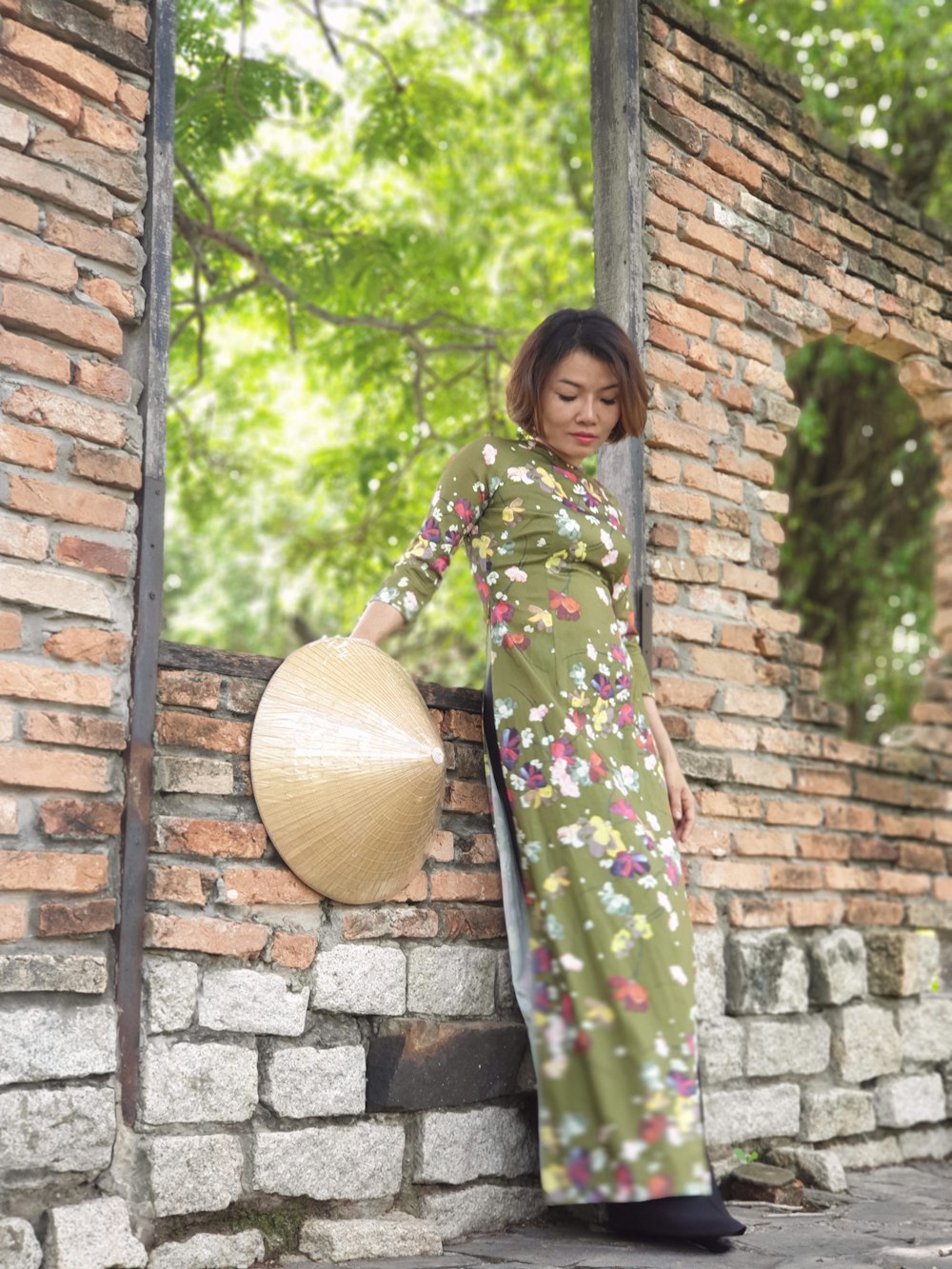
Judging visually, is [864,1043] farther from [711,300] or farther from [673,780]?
[711,300]

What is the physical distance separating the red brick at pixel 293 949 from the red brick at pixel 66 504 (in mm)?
877

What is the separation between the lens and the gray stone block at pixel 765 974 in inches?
140

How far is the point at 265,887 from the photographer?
2623 mm

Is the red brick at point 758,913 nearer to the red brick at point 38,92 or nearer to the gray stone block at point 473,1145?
the gray stone block at point 473,1145

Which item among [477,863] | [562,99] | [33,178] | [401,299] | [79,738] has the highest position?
[562,99]

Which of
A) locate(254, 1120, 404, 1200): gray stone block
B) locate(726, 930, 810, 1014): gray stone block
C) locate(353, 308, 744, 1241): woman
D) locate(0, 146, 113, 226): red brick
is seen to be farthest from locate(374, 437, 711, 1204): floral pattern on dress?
locate(0, 146, 113, 226): red brick

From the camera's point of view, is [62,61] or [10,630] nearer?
[10,630]

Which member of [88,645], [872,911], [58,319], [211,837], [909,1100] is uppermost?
[58,319]

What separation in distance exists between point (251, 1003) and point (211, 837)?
335 mm

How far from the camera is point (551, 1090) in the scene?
8.82 ft

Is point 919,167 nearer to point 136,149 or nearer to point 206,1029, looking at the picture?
point 136,149

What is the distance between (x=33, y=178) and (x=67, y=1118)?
170 cm

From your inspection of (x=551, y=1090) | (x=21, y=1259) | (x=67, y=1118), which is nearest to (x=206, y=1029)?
(x=67, y=1118)

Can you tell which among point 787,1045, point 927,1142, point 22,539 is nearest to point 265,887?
point 22,539
